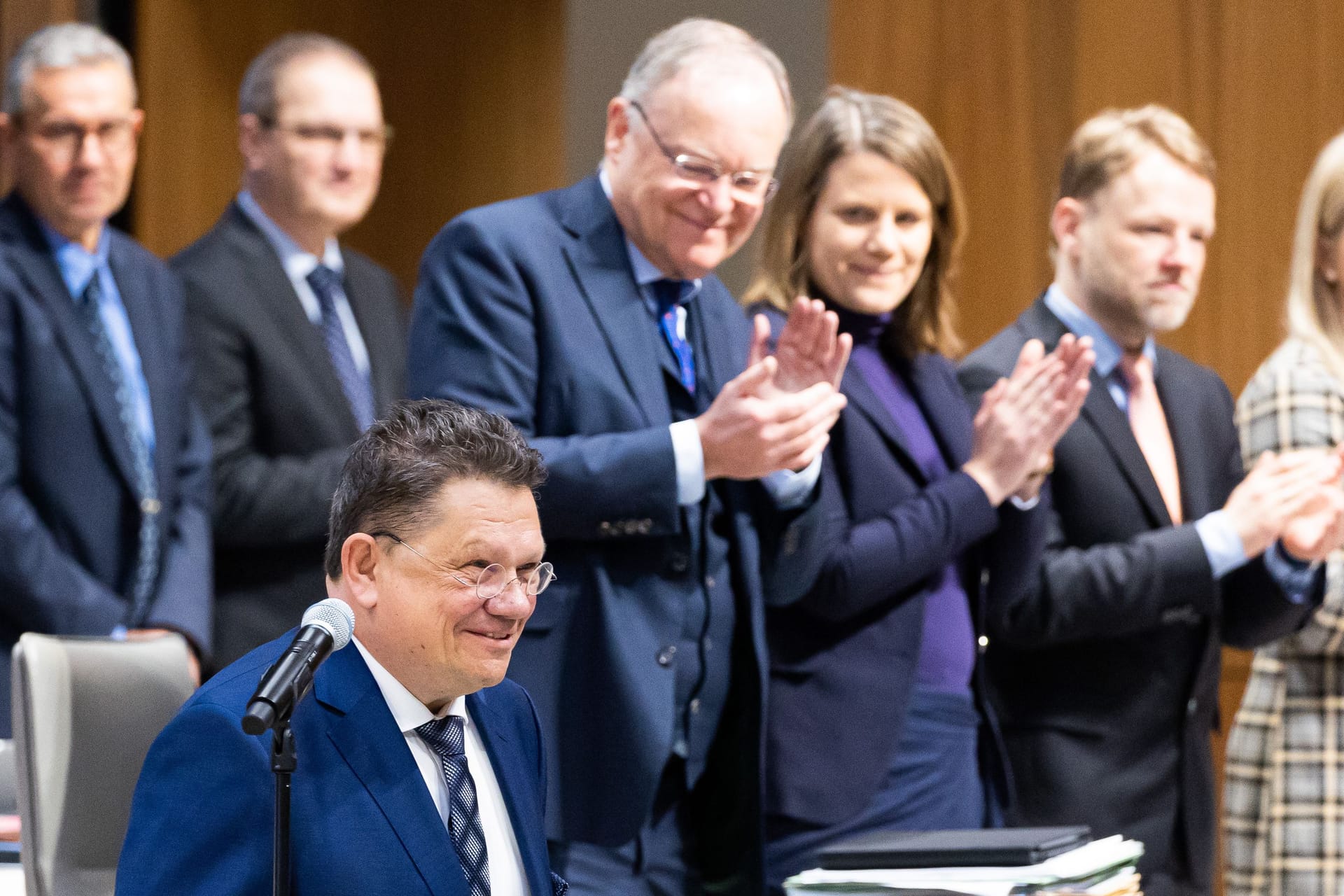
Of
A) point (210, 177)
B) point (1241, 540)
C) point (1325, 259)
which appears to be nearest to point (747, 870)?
point (1241, 540)

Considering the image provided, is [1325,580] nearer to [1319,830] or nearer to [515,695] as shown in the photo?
[1319,830]

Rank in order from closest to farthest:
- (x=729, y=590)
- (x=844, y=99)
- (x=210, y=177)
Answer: (x=729, y=590) < (x=844, y=99) < (x=210, y=177)

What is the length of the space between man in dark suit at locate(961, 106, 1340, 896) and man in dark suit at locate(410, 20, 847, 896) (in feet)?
2.04

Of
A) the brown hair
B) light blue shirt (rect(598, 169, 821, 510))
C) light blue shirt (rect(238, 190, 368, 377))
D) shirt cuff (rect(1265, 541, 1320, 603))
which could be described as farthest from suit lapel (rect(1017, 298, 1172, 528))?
the brown hair

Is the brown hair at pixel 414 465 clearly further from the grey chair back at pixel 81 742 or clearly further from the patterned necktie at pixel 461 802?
the grey chair back at pixel 81 742

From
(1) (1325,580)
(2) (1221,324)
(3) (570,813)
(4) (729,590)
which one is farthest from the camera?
(2) (1221,324)

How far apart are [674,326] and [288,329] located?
1198mm

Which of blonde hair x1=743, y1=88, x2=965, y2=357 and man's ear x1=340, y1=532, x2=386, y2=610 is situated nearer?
man's ear x1=340, y1=532, x2=386, y2=610

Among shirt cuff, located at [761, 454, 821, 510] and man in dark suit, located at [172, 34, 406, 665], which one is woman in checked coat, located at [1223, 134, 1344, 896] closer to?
shirt cuff, located at [761, 454, 821, 510]

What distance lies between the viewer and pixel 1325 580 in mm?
3227

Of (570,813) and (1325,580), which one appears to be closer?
(570,813)

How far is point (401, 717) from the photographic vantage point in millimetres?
1732

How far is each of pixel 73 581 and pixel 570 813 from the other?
1.19 meters

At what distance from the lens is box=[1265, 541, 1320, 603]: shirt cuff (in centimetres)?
316
